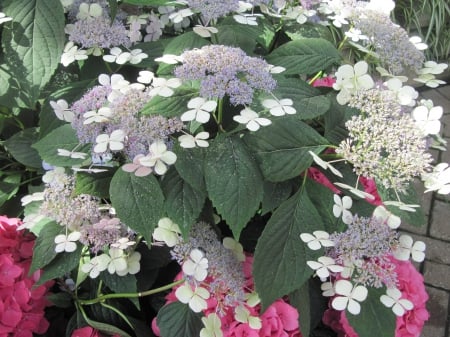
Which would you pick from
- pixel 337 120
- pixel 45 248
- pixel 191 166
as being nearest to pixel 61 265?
pixel 45 248

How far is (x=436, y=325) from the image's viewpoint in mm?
2010

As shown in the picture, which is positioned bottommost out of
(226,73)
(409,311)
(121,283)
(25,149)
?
(409,311)

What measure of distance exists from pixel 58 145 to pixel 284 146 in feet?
1.19

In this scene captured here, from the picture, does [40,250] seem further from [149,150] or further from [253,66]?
[253,66]

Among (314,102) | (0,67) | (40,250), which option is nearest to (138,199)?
(40,250)

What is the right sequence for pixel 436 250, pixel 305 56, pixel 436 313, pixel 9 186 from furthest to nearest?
pixel 436 250 < pixel 436 313 < pixel 9 186 < pixel 305 56

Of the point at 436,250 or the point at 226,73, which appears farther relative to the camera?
the point at 436,250

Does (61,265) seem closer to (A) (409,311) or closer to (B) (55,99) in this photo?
(B) (55,99)

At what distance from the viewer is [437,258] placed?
229 cm

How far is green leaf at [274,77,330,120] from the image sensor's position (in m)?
0.84

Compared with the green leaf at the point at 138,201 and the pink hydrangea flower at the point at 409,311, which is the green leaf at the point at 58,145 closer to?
the green leaf at the point at 138,201

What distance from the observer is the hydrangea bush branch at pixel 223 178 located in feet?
2.50

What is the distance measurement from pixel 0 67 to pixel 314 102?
1.93 ft

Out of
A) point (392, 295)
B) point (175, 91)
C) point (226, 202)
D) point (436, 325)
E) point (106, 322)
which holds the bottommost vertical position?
point (436, 325)
